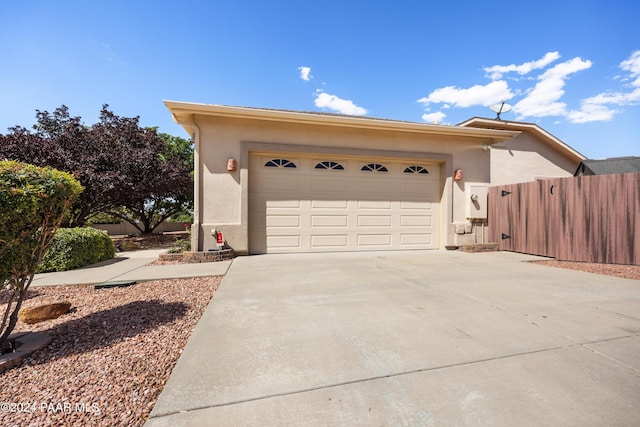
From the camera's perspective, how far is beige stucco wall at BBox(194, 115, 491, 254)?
6.14 meters

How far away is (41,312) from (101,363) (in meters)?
1.63

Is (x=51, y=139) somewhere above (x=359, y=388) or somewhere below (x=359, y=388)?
above

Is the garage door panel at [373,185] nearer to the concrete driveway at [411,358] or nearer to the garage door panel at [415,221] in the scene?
the garage door panel at [415,221]

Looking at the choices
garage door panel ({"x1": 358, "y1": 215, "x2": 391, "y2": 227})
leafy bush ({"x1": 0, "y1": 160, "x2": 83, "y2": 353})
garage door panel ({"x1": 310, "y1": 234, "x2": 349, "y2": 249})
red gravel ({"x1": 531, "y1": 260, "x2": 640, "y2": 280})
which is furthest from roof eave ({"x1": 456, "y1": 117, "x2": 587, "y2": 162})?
leafy bush ({"x1": 0, "y1": 160, "x2": 83, "y2": 353})

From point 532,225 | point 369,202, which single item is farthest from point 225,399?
point 532,225

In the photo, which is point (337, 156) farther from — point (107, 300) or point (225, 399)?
point (225, 399)

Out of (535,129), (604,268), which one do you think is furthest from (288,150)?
(535,129)

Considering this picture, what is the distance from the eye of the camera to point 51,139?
9094 mm

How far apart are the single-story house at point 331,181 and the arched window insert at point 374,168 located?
3cm

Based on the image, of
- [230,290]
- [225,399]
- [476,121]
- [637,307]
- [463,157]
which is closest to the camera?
[225,399]

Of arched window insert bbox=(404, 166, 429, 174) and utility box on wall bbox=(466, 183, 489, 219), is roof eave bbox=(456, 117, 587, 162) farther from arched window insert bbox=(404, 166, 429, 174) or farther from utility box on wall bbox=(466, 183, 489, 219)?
arched window insert bbox=(404, 166, 429, 174)

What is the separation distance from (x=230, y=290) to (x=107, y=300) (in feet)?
5.11

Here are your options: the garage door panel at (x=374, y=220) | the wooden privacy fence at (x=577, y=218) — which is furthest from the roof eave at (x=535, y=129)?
the garage door panel at (x=374, y=220)

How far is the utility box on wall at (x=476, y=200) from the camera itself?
24.9 feet
